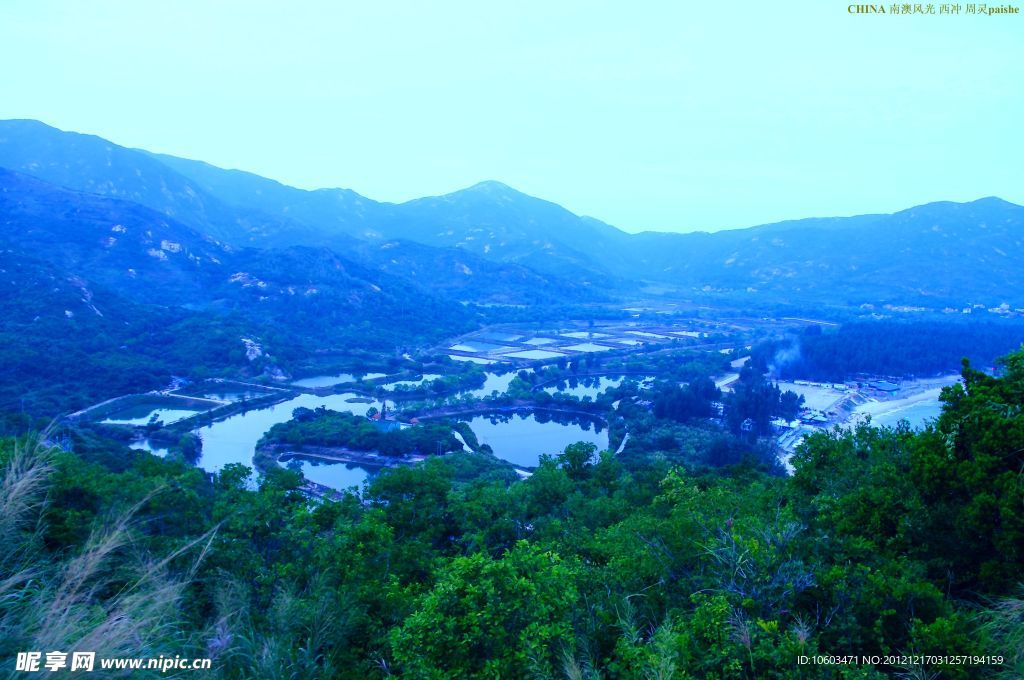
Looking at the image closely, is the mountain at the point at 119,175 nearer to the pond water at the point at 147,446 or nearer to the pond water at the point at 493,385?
the pond water at the point at 493,385

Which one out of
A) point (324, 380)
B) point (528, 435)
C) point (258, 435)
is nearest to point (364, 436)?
point (258, 435)

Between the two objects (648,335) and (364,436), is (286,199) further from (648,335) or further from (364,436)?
(364,436)

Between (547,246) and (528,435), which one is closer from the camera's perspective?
(528,435)

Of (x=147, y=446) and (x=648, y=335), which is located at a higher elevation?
(x=648, y=335)

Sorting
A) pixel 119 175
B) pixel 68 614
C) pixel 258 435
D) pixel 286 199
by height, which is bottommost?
pixel 258 435

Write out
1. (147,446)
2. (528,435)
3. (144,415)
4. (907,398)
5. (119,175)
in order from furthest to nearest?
(119,175) → (907,398) → (528,435) → (144,415) → (147,446)

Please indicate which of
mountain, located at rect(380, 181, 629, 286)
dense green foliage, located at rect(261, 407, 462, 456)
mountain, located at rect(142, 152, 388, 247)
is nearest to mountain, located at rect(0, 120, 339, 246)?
mountain, located at rect(142, 152, 388, 247)

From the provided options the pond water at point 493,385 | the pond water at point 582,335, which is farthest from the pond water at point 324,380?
the pond water at point 582,335
